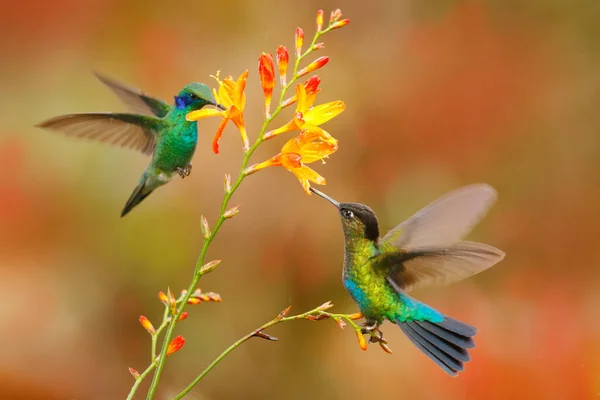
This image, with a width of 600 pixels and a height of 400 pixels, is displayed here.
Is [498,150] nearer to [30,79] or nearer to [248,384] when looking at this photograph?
[248,384]

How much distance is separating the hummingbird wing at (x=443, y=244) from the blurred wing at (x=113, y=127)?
0.45 metres

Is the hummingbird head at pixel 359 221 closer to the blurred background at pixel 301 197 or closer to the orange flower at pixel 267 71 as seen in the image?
the orange flower at pixel 267 71

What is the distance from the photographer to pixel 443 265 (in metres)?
0.91

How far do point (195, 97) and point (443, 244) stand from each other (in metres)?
0.45

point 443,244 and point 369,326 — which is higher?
point 443,244

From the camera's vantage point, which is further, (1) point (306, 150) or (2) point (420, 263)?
(2) point (420, 263)

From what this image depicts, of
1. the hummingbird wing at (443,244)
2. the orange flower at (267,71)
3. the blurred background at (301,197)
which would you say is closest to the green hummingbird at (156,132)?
the orange flower at (267,71)

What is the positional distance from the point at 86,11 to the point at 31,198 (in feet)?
2.36

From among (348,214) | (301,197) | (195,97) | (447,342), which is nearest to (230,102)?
(195,97)

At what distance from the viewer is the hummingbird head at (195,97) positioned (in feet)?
3.16

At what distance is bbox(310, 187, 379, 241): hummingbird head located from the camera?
96 centimetres

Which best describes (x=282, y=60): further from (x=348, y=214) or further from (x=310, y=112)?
(x=348, y=214)

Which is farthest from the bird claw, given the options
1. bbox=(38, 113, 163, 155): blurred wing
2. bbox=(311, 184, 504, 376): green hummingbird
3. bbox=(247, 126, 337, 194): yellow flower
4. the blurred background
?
the blurred background

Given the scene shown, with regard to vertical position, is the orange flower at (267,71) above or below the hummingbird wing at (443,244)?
above
